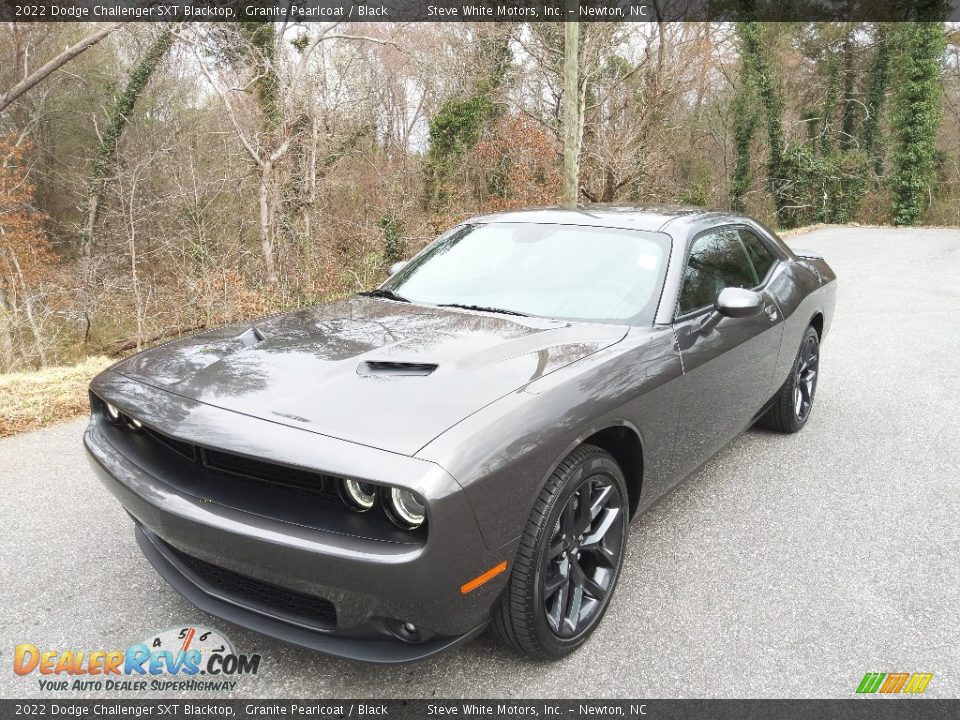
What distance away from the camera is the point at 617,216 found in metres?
3.60

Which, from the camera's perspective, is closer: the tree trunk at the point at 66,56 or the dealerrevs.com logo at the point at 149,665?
the dealerrevs.com logo at the point at 149,665

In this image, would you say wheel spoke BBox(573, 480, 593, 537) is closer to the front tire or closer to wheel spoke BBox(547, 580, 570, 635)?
the front tire

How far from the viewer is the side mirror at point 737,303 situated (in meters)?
3.02

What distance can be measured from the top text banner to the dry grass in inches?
371

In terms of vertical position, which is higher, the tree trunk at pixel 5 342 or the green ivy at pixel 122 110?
the green ivy at pixel 122 110

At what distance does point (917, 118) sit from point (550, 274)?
28.5 meters

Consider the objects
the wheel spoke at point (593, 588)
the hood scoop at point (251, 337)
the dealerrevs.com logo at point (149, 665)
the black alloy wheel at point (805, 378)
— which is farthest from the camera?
the black alloy wheel at point (805, 378)

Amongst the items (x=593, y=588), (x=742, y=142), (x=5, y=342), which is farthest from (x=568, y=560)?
(x=742, y=142)

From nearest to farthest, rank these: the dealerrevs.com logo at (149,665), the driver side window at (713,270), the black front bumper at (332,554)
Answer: the black front bumper at (332,554) → the dealerrevs.com logo at (149,665) → the driver side window at (713,270)

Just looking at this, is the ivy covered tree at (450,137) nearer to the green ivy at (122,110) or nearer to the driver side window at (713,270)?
the green ivy at (122,110)

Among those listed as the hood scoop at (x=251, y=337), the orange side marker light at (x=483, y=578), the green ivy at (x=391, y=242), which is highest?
the hood scoop at (x=251, y=337)

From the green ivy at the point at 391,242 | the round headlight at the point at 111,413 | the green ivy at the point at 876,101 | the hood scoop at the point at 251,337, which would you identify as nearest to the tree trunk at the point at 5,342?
the round headlight at the point at 111,413

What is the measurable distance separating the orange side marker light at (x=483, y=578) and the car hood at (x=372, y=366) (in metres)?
0.41

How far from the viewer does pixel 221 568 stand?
2145mm
